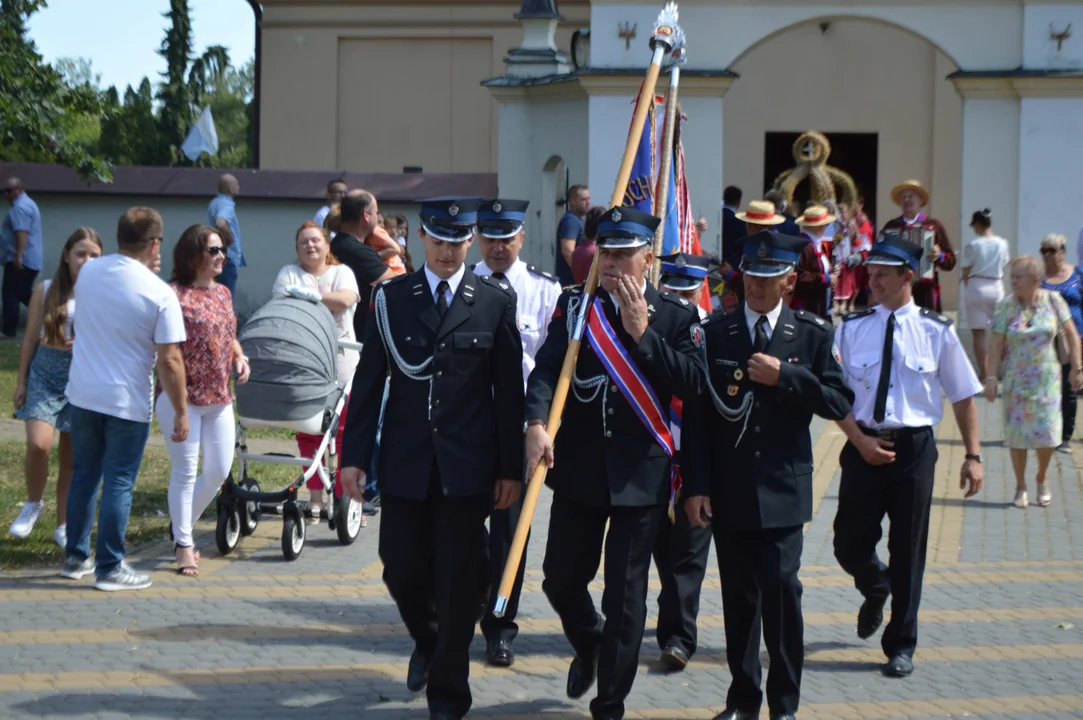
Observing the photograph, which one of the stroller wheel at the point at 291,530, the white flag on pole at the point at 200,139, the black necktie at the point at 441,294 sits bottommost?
the stroller wheel at the point at 291,530

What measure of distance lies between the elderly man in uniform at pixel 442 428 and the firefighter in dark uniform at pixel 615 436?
206 millimetres

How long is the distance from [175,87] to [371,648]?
38492 millimetres

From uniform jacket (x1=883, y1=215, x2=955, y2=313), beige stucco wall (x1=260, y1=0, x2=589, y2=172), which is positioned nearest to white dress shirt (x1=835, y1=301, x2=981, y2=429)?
uniform jacket (x1=883, y1=215, x2=955, y2=313)

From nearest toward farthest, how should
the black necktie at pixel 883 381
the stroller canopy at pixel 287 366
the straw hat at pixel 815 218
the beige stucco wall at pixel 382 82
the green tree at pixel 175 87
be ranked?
the black necktie at pixel 883 381 < the stroller canopy at pixel 287 366 < the straw hat at pixel 815 218 < the beige stucco wall at pixel 382 82 < the green tree at pixel 175 87

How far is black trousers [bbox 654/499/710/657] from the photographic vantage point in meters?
6.79

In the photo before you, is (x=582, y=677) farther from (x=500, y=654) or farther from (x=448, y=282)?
(x=448, y=282)

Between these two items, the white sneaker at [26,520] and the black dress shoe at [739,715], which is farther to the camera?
the white sneaker at [26,520]

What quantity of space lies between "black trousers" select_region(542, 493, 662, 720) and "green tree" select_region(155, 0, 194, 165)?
34282mm

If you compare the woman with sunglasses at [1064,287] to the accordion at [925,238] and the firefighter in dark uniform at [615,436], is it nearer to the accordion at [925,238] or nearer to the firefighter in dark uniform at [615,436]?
the accordion at [925,238]

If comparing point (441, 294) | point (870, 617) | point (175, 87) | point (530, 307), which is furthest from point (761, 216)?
point (175, 87)

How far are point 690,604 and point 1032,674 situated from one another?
156 centimetres

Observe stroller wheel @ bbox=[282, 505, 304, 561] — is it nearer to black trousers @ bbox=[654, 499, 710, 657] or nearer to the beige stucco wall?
black trousers @ bbox=[654, 499, 710, 657]

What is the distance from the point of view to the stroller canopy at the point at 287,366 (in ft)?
28.2

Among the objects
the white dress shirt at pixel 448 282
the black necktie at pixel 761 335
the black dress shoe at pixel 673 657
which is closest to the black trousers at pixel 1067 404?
the black dress shoe at pixel 673 657
